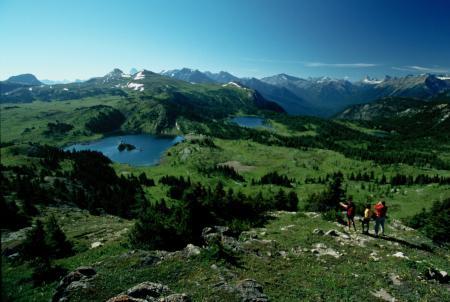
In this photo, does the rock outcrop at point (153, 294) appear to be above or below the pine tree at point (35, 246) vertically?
above

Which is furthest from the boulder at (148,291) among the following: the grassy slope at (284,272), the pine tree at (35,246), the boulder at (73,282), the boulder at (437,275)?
the boulder at (437,275)

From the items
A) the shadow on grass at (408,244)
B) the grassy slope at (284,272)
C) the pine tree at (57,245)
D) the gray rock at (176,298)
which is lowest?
the pine tree at (57,245)

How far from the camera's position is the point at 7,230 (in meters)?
A: 45.7

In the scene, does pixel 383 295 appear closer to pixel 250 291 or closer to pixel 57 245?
pixel 250 291

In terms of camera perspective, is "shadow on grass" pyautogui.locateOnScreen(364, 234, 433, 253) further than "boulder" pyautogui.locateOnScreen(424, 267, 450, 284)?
Yes

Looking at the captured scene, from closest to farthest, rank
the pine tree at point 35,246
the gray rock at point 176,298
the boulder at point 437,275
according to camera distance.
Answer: the gray rock at point 176,298 < the boulder at point 437,275 < the pine tree at point 35,246

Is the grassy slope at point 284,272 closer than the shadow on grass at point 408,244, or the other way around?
the grassy slope at point 284,272

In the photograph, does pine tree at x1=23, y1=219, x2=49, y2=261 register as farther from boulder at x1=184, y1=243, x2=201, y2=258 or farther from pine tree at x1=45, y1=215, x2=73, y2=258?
boulder at x1=184, y1=243, x2=201, y2=258

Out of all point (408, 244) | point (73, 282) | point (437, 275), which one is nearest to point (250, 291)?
point (73, 282)

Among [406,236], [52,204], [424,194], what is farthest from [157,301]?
[424,194]

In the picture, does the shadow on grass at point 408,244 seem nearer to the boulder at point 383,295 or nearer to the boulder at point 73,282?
the boulder at point 383,295

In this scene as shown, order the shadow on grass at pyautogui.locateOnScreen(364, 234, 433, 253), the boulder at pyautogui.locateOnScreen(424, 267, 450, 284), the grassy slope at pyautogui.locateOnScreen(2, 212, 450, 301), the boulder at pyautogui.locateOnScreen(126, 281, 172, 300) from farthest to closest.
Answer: the shadow on grass at pyautogui.locateOnScreen(364, 234, 433, 253)
the boulder at pyautogui.locateOnScreen(424, 267, 450, 284)
the grassy slope at pyautogui.locateOnScreen(2, 212, 450, 301)
the boulder at pyautogui.locateOnScreen(126, 281, 172, 300)

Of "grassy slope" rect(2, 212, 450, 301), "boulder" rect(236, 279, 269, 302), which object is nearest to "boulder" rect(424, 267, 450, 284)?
"grassy slope" rect(2, 212, 450, 301)

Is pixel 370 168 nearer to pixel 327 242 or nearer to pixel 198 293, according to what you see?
pixel 327 242
